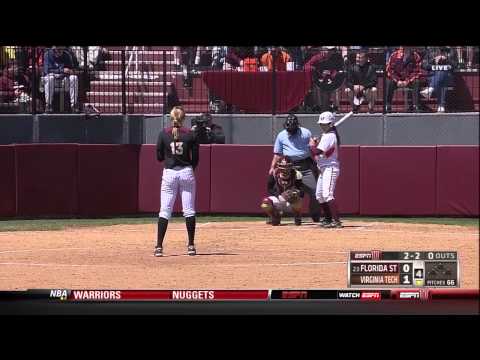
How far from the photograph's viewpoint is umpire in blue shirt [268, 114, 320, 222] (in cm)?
1524

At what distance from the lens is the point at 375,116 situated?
16469 mm

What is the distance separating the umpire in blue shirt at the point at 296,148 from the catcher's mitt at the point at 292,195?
35cm

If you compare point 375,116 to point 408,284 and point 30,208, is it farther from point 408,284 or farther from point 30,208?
point 408,284

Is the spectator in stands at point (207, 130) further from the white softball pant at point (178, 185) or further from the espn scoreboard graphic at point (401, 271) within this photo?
the espn scoreboard graphic at point (401, 271)

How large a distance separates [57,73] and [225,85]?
92.0 inches

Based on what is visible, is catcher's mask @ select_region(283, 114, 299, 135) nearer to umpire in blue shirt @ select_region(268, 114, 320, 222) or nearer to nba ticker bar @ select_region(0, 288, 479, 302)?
umpire in blue shirt @ select_region(268, 114, 320, 222)

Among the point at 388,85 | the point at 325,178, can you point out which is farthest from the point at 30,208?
the point at 388,85

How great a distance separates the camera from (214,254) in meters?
12.6

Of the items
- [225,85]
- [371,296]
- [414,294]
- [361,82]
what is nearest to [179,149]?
[371,296]

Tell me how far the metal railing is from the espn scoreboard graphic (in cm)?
794

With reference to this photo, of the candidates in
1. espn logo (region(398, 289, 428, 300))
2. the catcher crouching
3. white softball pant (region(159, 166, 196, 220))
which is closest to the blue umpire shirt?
the catcher crouching

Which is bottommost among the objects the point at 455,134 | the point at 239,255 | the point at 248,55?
the point at 239,255

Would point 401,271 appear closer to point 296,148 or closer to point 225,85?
point 296,148

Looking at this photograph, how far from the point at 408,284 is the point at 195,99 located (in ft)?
29.1
